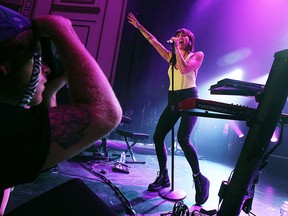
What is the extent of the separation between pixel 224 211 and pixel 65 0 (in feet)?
21.8

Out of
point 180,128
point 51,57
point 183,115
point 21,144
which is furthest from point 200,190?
point 21,144

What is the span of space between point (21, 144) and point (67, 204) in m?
0.49

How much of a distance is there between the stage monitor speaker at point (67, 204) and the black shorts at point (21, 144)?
0.37 m

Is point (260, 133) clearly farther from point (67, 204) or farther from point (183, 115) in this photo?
point (183, 115)

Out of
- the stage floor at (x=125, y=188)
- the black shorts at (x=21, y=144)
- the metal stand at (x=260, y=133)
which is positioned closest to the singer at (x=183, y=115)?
the stage floor at (x=125, y=188)

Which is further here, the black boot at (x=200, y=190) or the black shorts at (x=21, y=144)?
the black boot at (x=200, y=190)

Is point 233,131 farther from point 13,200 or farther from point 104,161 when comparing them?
point 13,200

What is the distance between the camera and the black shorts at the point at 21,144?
51 centimetres

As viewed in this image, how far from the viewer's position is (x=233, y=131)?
9039mm

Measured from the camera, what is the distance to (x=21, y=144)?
524 millimetres

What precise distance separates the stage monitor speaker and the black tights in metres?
1.63

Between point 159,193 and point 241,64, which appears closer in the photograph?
point 159,193

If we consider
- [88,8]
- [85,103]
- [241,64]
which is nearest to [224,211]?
[85,103]

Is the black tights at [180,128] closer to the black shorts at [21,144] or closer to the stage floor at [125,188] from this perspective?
the stage floor at [125,188]
